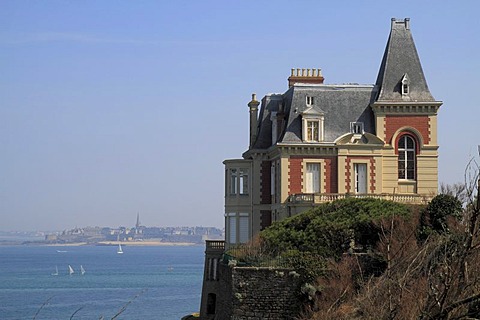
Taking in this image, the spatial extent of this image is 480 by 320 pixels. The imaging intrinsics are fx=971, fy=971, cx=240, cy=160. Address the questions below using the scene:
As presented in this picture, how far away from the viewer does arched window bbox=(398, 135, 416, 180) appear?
1578 inches

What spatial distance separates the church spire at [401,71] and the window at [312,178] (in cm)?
394

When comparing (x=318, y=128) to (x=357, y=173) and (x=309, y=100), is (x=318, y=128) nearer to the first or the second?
(x=309, y=100)

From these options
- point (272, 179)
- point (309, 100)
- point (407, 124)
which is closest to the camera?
point (407, 124)

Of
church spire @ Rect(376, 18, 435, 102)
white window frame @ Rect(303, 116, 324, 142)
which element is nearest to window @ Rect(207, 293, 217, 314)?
white window frame @ Rect(303, 116, 324, 142)

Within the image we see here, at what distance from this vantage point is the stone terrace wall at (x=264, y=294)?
30.5 metres

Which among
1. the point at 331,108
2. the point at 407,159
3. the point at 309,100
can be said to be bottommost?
the point at 407,159

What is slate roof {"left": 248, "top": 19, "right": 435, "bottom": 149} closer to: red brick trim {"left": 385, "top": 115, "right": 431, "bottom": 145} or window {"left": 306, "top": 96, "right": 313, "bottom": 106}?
window {"left": 306, "top": 96, "right": 313, "bottom": 106}

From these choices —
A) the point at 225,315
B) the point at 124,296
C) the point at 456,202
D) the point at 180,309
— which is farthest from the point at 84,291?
the point at 456,202

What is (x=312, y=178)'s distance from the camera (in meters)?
39.8

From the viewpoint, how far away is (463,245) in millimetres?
9812

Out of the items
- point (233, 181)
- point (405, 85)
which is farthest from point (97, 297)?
point (405, 85)

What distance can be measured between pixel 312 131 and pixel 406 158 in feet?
13.3

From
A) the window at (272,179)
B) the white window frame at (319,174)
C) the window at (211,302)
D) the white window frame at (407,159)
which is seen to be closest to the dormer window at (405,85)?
the white window frame at (407,159)

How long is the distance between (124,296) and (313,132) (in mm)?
46982
